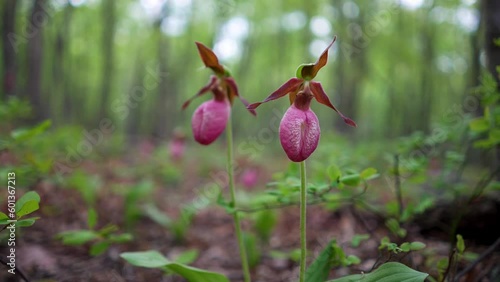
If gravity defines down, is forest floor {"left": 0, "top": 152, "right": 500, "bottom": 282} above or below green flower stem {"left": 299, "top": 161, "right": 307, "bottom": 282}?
below

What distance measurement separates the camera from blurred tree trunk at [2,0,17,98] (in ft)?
18.7

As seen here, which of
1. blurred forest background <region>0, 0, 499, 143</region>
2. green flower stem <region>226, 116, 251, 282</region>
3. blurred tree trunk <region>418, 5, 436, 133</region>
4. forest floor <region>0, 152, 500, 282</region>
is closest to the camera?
green flower stem <region>226, 116, 251, 282</region>

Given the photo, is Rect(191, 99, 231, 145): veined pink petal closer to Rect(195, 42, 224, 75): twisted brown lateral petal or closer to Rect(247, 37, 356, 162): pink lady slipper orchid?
Rect(195, 42, 224, 75): twisted brown lateral petal

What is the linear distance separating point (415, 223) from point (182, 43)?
16.0m

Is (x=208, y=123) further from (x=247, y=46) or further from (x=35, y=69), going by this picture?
(x=247, y=46)

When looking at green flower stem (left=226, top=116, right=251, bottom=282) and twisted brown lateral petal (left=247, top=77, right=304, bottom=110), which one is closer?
twisted brown lateral petal (left=247, top=77, right=304, bottom=110)

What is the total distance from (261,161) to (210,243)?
6.46 metres

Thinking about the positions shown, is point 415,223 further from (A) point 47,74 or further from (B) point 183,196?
(A) point 47,74

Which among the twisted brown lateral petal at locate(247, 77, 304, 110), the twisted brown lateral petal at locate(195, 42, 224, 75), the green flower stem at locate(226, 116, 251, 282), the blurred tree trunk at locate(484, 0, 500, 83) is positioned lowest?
the green flower stem at locate(226, 116, 251, 282)

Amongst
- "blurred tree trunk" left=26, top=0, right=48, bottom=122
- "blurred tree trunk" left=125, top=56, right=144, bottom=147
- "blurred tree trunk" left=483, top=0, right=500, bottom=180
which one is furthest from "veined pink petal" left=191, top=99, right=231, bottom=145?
"blurred tree trunk" left=125, top=56, right=144, bottom=147

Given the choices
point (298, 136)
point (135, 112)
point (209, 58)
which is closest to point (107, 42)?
point (135, 112)

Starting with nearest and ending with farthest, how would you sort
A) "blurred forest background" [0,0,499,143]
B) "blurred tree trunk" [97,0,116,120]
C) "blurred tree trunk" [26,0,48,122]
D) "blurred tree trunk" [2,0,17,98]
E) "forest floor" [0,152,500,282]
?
"forest floor" [0,152,500,282] → "blurred tree trunk" [2,0,17,98] → "blurred tree trunk" [26,0,48,122] → "blurred forest background" [0,0,499,143] → "blurred tree trunk" [97,0,116,120]

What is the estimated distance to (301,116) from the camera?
3.55ft

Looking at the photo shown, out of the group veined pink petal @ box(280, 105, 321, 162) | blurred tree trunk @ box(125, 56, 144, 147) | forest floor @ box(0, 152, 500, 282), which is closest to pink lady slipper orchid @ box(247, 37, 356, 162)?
veined pink petal @ box(280, 105, 321, 162)
